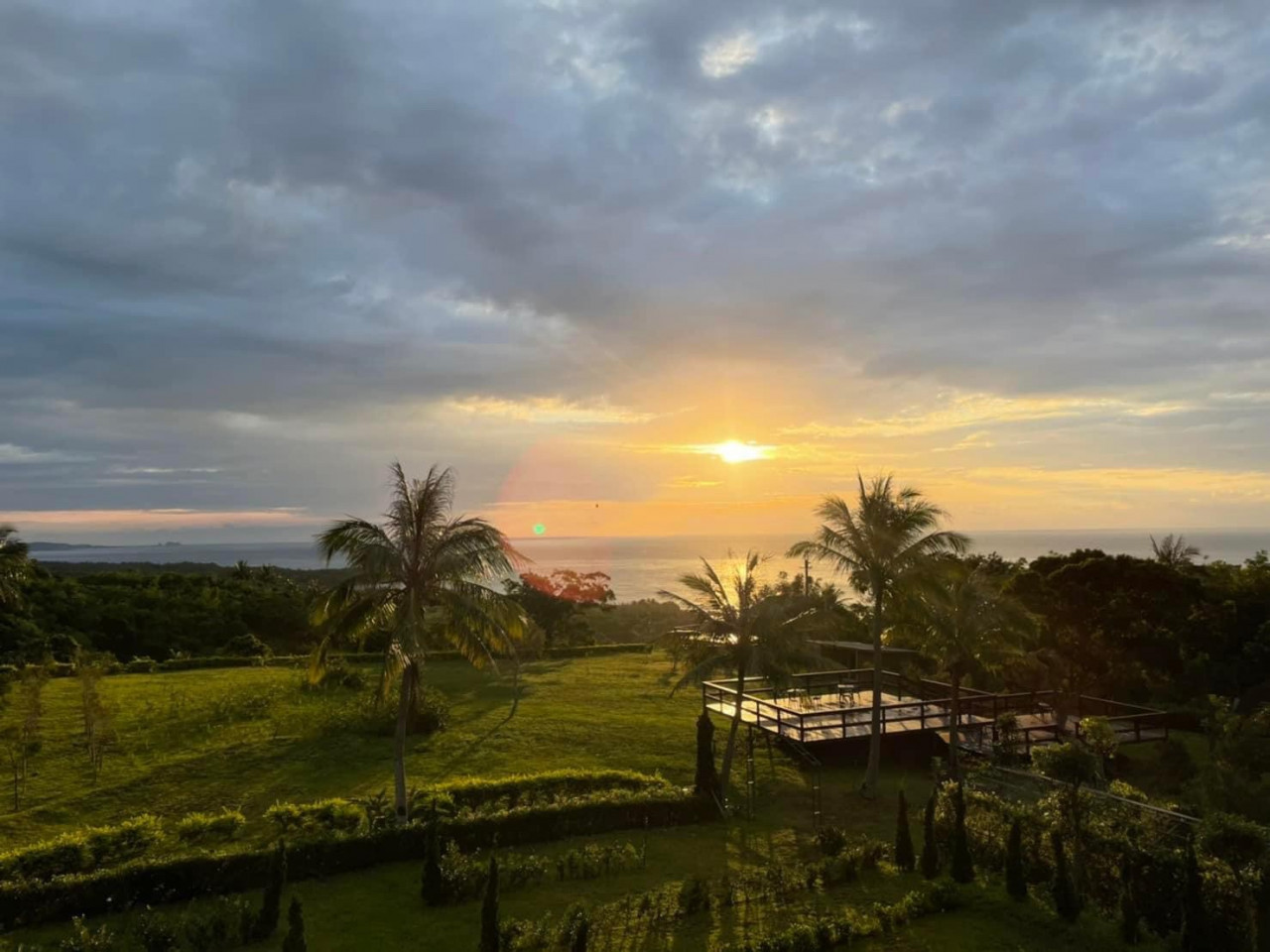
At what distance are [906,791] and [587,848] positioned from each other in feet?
35.9

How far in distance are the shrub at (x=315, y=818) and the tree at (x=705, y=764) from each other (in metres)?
8.52

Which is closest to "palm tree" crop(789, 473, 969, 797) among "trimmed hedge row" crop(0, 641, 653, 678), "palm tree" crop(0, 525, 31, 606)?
"trimmed hedge row" crop(0, 641, 653, 678)

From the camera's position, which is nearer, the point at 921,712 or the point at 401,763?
the point at 401,763

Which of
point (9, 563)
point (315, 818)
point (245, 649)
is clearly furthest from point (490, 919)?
point (245, 649)

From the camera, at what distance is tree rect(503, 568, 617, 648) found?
53.5 meters

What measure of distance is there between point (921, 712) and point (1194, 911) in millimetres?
15589

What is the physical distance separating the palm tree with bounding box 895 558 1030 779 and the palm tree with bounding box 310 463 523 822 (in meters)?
12.4

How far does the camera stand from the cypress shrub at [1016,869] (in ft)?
47.8

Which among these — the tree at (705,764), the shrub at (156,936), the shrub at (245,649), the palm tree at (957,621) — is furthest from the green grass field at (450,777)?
the shrub at (245,649)

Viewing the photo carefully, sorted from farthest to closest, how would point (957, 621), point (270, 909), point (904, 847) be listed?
point (957, 621) → point (904, 847) → point (270, 909)

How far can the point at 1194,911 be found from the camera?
11.5 metres

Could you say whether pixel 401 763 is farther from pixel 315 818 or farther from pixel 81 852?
pixel 81 852

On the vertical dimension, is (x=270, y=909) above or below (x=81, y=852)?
above

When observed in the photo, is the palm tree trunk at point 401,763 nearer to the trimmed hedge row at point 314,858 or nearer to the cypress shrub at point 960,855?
the trimmed hedge row at point 314,858
